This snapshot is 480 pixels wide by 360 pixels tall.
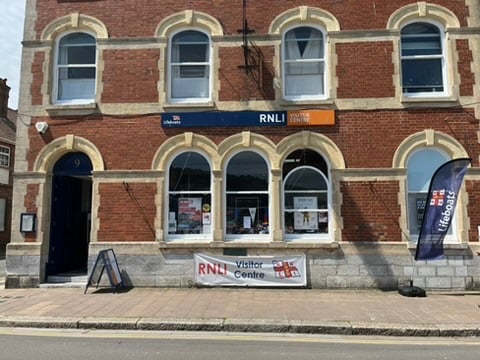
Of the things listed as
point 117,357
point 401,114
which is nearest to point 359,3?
point 401,114

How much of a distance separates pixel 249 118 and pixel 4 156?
2019 cm

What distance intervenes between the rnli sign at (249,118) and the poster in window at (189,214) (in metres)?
1.94

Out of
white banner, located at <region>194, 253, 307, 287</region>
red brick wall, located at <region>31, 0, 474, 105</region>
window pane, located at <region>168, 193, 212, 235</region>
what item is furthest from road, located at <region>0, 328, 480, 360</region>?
red brick wall, located at <region>31, 0, 474, 105</region>

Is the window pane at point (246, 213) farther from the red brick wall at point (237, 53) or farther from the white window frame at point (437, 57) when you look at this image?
the white window frame at point (437, 57)

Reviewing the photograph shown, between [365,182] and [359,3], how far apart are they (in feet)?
15.2

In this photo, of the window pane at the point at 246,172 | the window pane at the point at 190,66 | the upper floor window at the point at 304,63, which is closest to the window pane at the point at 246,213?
the window pane at the point at 246,172

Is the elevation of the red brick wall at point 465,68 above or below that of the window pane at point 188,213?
above

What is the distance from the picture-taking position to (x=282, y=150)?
34.1 ft

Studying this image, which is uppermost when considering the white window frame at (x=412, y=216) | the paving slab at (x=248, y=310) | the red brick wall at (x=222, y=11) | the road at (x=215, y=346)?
the red brick wall at (x=222, y=11)

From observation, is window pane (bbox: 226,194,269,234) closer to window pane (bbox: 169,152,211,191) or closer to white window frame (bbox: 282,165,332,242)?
white window frame (bbox: 282,165,332,242)

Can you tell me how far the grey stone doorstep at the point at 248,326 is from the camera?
6809 millimetres

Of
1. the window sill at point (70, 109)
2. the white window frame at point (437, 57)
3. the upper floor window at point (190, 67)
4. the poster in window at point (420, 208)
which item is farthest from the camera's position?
the upper floor window at point (190, 67)

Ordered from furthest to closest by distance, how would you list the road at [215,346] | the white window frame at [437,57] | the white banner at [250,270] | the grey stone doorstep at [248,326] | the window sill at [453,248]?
1. the white window frame at [437,57]
2. the white banner at [250,270]
3. the window sill at [453,248]
4. the grey stone doorstep at [248,326]
5. the road at [215,346]

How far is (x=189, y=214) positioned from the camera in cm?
1069
